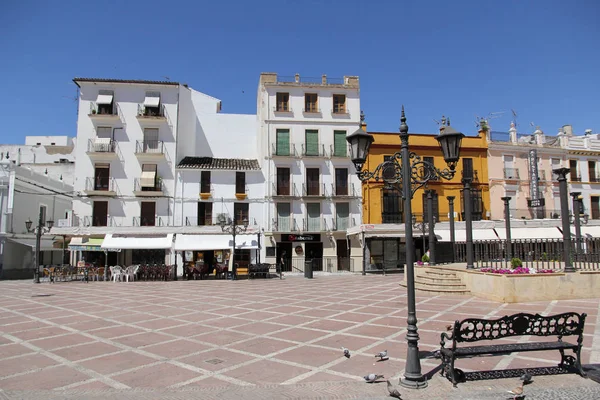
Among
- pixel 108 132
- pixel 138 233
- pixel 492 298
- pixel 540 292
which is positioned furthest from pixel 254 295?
pixel 108 132

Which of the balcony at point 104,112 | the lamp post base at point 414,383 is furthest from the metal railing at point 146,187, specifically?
the lamp post base at point 414,383

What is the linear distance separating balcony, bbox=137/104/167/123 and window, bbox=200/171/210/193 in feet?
16.6

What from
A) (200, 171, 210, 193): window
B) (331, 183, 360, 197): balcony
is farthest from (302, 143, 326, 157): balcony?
(200, 171, 210, 193): window

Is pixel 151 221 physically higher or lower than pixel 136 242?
higher

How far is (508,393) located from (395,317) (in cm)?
505

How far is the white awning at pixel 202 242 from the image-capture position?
24.1 meters

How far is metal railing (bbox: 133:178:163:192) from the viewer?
2937 cm

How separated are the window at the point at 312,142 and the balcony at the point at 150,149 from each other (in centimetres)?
1093

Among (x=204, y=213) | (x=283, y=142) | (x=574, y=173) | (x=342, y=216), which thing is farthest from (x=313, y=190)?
(x=574, y=173)

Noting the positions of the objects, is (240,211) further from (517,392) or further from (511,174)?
(517,392)

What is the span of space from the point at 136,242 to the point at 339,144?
657 inches

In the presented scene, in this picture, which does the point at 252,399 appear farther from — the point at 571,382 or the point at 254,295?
the point at 254,295

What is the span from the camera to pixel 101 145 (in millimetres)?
29594

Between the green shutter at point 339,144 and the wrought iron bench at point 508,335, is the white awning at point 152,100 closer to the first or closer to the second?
the green shutter at point 339,144
